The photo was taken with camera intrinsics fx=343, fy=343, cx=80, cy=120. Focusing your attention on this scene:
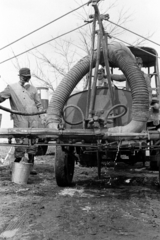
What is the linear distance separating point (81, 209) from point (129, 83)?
2180 mm

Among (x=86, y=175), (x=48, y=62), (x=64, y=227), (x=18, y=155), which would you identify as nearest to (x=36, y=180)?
(x=18, y=155)

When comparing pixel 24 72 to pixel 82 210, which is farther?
pixel 24 72

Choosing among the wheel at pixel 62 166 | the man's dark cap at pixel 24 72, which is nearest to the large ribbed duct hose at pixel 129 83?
the wheel at pixel 62 166

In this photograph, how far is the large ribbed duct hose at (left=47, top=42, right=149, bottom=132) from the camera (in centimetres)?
520

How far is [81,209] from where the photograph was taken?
4.43 m

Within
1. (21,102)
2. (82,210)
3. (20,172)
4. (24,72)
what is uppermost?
(24,72)

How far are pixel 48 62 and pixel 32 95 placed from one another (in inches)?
557

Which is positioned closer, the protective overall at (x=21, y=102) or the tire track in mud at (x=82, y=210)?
the tire track in mud at (x=82, y=210)

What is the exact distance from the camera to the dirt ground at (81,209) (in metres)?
3.44

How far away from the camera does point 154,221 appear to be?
3.94 metres

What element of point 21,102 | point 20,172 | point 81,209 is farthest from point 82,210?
point 21,102

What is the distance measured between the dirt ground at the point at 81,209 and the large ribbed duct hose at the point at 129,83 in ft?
3.63

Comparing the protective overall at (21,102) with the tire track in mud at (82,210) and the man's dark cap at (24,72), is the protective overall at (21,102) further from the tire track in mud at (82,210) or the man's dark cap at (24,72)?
the tire track in mud at (82,210)

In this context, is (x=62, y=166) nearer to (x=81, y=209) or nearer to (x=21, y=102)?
(x=81, y=209)
